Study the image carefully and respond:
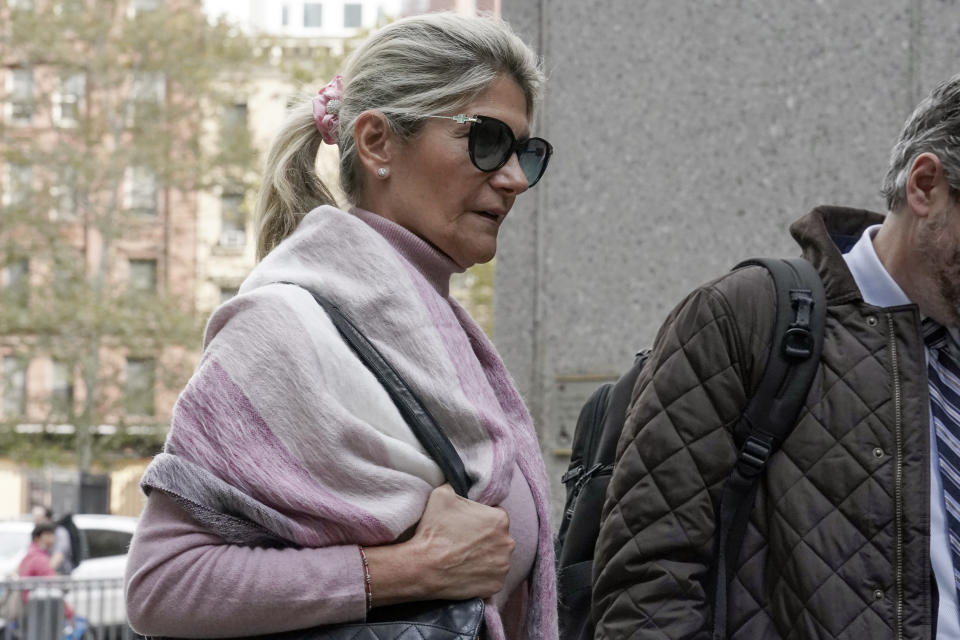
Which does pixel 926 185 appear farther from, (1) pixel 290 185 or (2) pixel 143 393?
(2) pixel 143 393

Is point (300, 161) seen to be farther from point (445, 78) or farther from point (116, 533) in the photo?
point (116, 533)

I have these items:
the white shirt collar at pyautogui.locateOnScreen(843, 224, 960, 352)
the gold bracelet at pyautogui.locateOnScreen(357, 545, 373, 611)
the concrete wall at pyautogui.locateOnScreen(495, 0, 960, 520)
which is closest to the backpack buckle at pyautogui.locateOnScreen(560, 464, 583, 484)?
the white shirt collar at pyautogui.locateOnScreen(843, 224, 960, 352)

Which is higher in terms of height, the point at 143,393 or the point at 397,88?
the point at 397,88

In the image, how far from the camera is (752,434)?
2.65m

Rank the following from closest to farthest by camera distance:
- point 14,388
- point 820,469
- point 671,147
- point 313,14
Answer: point 820,469, point 671,147, point 14,388, point 313,14

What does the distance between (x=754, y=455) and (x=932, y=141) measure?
0.74 meters

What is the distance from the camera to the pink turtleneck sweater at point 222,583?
190 centimetres

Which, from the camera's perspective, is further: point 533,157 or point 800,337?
point 800,337

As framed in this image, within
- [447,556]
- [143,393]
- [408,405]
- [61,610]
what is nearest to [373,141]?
[408,405]

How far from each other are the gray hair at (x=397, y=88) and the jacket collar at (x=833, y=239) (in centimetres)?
73

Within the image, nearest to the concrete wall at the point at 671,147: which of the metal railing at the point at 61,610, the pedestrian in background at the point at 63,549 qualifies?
the metal railing at the point at 61,610

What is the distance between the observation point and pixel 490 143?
7.65ft

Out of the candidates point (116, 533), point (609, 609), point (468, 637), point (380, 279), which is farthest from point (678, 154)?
point (116, 533)

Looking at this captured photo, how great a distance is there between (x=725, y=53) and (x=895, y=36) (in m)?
0.54
